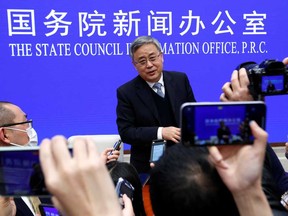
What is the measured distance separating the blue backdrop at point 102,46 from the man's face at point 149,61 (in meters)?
0.77

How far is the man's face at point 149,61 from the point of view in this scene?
176 centimetres

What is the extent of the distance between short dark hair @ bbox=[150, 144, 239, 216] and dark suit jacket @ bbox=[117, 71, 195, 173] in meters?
1.14

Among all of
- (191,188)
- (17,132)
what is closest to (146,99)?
(17,132)

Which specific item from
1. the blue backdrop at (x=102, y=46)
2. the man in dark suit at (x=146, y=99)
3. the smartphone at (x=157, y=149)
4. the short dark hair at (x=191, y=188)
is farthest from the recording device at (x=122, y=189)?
the blue backdrop at (x=102, y=46)

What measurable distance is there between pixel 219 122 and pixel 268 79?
31 centimetres

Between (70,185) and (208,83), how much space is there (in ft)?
7.63

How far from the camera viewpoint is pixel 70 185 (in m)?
0.43

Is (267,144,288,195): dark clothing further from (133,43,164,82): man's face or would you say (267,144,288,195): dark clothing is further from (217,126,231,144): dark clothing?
(133,43,164,82): man's face

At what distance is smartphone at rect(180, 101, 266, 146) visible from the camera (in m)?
0.53

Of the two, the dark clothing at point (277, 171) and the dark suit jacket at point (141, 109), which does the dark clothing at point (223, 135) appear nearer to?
the dark clothing at point (277, 171)

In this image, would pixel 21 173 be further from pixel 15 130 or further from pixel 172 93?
pixel 172 93

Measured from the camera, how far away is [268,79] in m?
0.79

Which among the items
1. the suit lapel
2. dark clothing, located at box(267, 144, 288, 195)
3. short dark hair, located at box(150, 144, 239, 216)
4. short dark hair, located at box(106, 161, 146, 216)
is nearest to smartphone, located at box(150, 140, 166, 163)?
short dark hair, located at box(106, 161, 146, 216)

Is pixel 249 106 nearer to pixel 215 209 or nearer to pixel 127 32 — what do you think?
pixel 215 209
